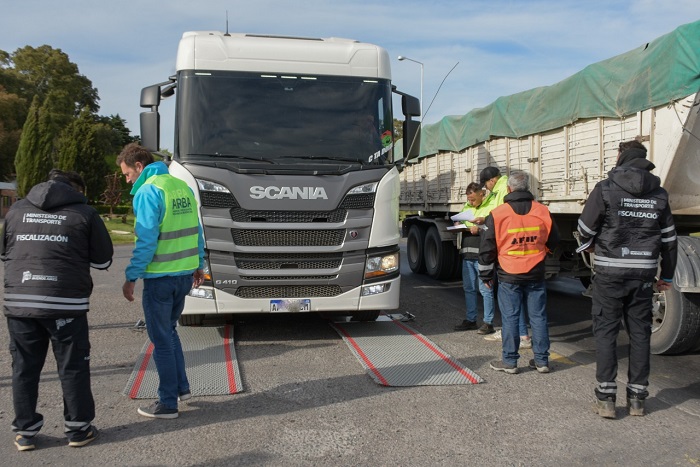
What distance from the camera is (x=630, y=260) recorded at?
4.47 metres

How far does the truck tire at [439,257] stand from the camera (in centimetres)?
1176

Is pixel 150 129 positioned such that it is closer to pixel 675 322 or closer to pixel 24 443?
pixel 24 443

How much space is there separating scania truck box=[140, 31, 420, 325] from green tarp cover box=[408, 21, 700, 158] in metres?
2.29

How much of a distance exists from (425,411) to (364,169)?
2814 millimetres

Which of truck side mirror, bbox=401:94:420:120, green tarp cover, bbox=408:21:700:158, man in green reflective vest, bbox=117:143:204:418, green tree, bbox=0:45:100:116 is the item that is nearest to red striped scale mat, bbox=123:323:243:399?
Result: man in green reflective vest, bbox=117:143:204:418

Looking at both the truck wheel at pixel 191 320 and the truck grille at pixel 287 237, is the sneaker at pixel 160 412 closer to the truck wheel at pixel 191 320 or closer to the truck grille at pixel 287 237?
the truck grille at pixel 287 237

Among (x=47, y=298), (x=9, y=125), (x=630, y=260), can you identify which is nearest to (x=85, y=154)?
(x=9, y=125)

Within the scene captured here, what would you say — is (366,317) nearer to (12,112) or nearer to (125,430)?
(125,430)

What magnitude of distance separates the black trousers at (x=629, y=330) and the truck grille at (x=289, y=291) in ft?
9.05

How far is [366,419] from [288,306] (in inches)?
84.8

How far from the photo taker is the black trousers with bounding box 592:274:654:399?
14.6 feet

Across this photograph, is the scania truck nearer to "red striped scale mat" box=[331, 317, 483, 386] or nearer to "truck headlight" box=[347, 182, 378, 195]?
"truck headlight" box=[347, 182, 378, 195]

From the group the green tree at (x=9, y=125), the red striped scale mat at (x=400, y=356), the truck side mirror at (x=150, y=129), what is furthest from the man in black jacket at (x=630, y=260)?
the green tree at (x=9, y=125)

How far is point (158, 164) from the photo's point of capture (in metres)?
4.47
